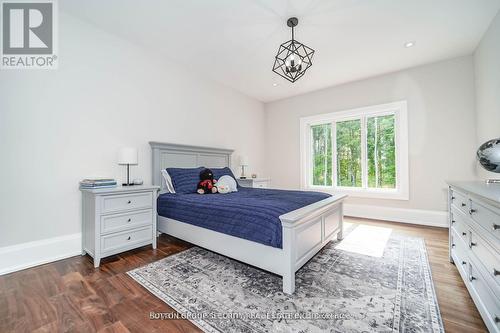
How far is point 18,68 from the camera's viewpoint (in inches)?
85.6

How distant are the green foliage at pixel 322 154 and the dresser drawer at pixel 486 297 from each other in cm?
329

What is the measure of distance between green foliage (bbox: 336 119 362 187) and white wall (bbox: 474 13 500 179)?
1.68 metres


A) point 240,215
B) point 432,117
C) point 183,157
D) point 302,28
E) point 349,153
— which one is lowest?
point 240,215

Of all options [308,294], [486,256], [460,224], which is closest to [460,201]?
[460,224]

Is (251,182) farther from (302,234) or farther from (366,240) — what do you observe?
(302,234)

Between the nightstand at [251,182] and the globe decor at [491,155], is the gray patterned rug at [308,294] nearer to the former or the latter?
the globe decor at [491,155]

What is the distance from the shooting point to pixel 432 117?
3.56 m

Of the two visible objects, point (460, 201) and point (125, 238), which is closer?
point (460, 201)

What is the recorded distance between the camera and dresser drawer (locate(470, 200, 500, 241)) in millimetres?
1130

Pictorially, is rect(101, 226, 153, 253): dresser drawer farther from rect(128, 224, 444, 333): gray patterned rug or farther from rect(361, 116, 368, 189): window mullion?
rect(361, 116, 368, 189): window mullion

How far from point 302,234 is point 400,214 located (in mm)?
2996

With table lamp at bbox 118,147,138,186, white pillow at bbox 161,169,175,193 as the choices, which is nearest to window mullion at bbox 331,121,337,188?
white pillow at bbox 161,169,175,193

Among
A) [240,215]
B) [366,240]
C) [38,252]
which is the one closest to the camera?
[240,215]

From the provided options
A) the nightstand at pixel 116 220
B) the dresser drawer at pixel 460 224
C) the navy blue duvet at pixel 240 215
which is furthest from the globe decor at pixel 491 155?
the nightstand at pixel 116 220
